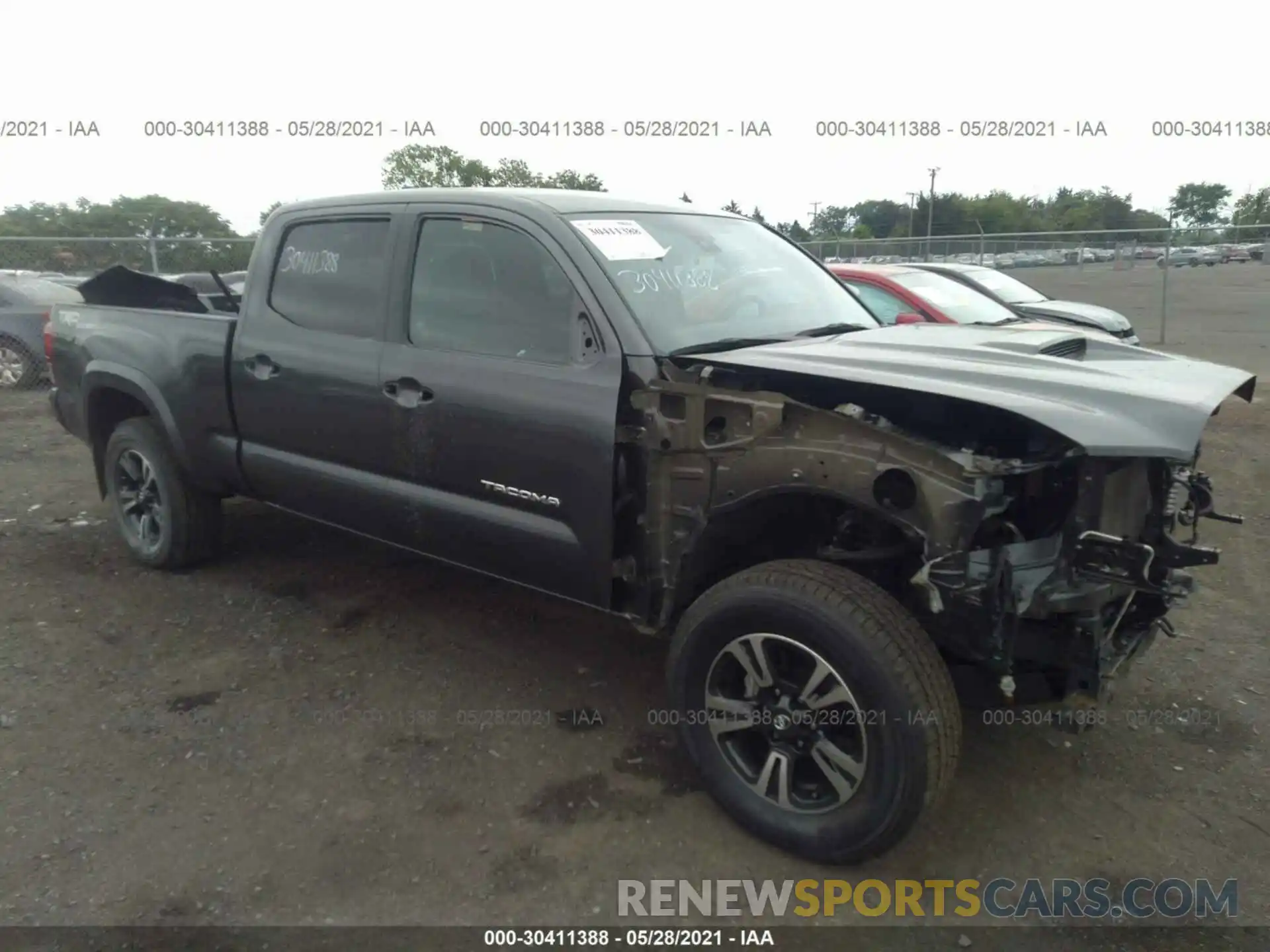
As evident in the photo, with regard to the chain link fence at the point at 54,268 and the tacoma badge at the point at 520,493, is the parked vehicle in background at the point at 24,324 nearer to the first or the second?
the chain link fence at the point at 54,268

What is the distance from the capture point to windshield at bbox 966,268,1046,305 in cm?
988

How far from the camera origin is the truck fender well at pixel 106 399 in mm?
4715

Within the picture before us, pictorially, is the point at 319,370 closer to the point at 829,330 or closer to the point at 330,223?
the point at 330,223

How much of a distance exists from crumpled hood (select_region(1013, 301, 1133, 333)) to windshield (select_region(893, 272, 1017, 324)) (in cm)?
74

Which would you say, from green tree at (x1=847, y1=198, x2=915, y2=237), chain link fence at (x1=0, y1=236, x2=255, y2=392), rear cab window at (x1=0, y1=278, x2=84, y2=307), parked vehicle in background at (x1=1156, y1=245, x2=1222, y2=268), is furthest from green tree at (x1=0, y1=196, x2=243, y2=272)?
green tree at (x1=847, y1=198, x2=915, y2=237)

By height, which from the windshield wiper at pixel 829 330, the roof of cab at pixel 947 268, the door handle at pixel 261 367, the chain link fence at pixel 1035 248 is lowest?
the door handle at pixel 261 367

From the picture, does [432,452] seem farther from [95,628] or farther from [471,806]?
[95,628]

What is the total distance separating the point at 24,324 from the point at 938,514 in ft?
38.2

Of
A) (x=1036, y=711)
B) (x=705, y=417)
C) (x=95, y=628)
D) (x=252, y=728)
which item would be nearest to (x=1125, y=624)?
(x=1036, y=711)

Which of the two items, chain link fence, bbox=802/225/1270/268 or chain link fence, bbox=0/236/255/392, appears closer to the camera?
chain link fence, bbox=0/236/255/392

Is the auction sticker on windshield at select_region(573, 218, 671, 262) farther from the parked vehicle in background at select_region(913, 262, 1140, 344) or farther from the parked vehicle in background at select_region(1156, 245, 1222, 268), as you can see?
the parked vehicle in background at select_region(1156, 245, 1222, 268)

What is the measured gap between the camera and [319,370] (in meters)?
3.98

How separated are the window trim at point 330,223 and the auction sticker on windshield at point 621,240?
0.88 m

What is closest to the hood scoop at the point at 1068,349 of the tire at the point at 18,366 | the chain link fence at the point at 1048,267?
the chain link fence at the point at 1048,267
